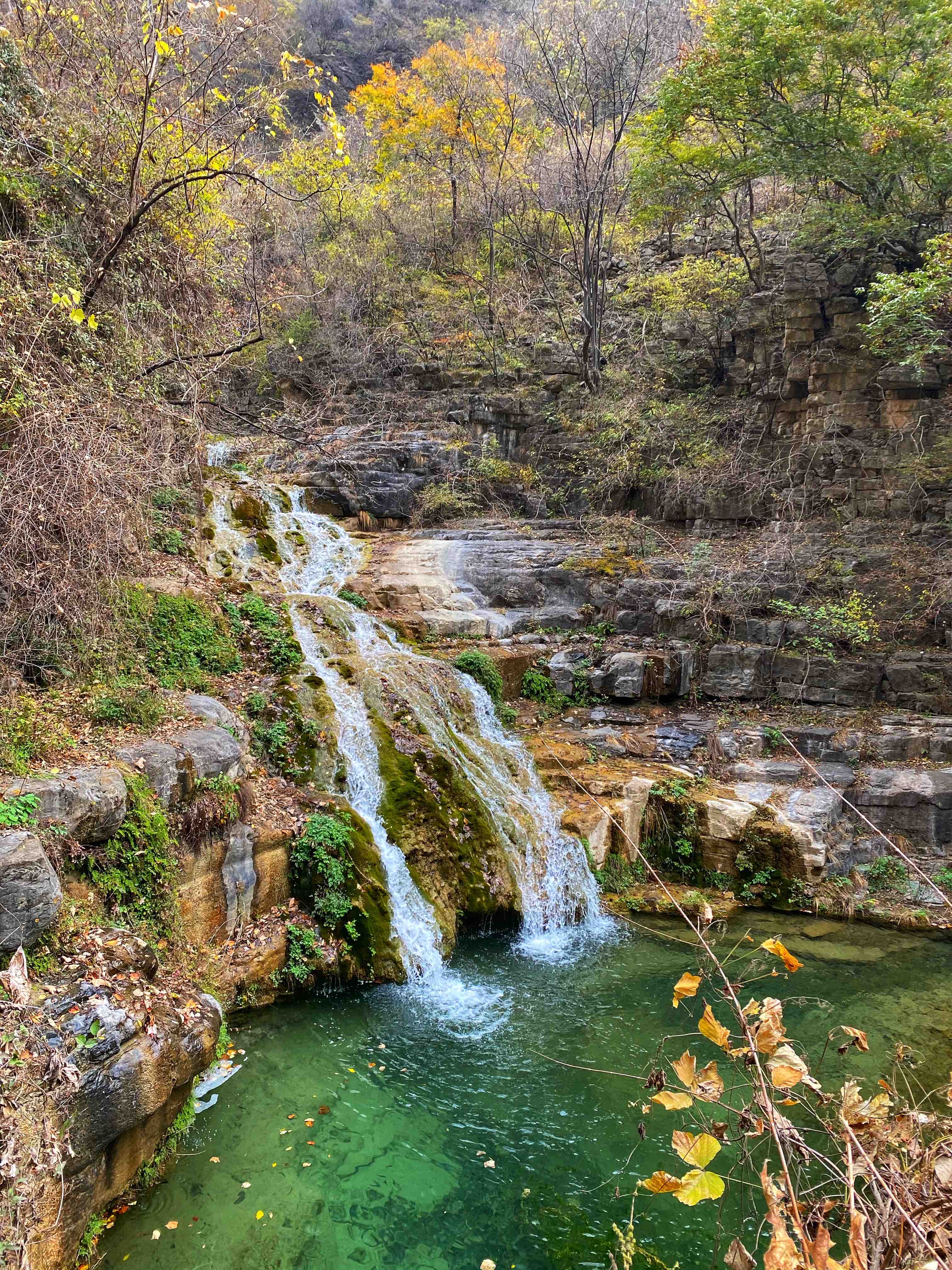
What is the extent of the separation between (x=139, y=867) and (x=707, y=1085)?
4.48 meters

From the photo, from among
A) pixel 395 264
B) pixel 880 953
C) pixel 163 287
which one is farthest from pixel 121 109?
pixel 395 264

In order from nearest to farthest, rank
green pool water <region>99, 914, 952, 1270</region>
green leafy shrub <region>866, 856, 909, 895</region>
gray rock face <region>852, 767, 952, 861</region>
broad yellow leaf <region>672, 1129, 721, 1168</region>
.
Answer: broad yellow leaf <region>672, 1129, 721, 1168</region> < green pool water <region>99, 914, 952, 1270</region> < green leafy shrub <region>866, 856, 909, 895</region> < gray rock face <region>852, 767, 952, 861</region>

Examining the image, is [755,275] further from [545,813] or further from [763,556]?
[545,813]

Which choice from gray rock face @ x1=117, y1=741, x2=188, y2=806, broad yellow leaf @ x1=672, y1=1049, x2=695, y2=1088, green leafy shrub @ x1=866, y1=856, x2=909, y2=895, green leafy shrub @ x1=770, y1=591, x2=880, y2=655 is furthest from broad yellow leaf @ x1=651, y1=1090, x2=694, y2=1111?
green leafy shrub @ x1=770, y1=591, x2=880, y2=655

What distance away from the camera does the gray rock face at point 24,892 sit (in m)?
3.72

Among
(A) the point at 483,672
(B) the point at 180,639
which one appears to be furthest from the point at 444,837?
(B) the point at 180,639

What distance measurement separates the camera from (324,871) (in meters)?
6.35

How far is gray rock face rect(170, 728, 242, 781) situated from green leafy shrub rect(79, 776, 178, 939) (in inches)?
23.0

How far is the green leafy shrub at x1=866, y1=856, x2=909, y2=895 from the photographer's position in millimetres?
8328

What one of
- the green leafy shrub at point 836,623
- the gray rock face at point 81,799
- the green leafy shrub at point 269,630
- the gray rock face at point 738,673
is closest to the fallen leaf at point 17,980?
the gray rock face at point 81,799

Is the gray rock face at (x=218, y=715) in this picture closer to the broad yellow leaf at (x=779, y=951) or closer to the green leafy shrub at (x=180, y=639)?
the green leafy shrub at (x=180, y=639)

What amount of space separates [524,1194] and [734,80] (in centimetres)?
1635

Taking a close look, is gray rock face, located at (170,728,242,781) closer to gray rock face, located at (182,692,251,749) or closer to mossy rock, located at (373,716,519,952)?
gray rock face, located at (182,692,251,749)

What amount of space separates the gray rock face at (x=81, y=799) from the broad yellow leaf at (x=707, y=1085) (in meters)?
4.25
